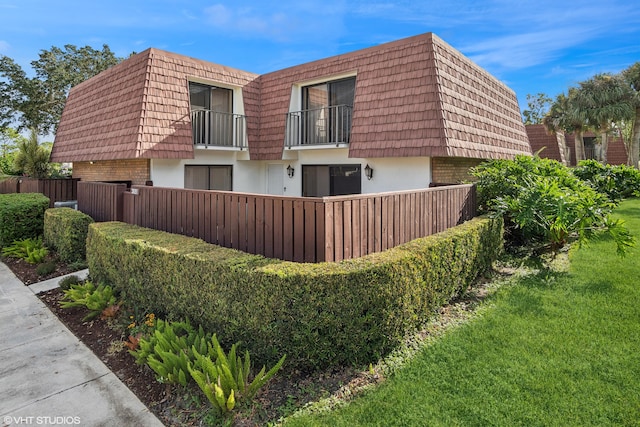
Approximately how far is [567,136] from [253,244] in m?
37.1

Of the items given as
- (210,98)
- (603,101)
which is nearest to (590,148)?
(603,101)

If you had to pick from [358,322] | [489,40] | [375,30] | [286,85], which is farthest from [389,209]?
[489,40]

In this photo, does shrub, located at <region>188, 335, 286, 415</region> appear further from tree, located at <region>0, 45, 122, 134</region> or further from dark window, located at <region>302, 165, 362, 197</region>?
tree, located at <region>0, 45, 122, 134</region>

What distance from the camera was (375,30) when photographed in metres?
14.0

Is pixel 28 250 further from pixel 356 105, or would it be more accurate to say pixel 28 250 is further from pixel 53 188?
pixel 356 105

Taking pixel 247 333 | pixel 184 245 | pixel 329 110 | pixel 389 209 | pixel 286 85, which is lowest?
pixel 247 333

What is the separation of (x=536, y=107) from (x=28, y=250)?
61135mm

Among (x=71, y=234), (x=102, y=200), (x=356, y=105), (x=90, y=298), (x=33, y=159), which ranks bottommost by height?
(x=90, y=298)

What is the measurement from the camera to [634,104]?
24.7 m

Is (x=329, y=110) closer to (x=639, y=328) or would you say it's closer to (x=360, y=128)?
(x=360, y=128)

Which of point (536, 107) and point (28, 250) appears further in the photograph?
point (536, 107)

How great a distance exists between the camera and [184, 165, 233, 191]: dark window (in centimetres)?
1208

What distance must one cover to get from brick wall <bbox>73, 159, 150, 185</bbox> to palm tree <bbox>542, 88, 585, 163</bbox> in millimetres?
28306

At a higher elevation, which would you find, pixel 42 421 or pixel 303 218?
pixel 303 218
